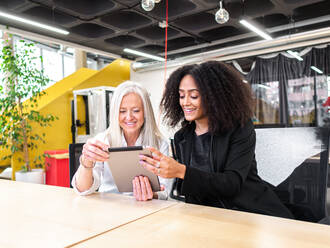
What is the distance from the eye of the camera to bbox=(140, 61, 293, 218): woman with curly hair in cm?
109

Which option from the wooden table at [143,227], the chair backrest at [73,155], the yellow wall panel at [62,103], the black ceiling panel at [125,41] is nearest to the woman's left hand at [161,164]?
the wooden table at [143,227]

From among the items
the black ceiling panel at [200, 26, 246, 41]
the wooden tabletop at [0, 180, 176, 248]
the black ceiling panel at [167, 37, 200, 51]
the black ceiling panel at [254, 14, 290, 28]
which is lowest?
the wooden tabletop at [0, 180, 176, 248]

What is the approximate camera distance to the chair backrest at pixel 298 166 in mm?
1212

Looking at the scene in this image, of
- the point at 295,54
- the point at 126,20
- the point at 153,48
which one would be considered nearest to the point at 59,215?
the point at 126,20

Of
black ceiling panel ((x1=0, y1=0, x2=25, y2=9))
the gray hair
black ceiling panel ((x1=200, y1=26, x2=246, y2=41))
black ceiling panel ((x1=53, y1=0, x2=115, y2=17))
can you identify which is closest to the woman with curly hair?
the gray hair

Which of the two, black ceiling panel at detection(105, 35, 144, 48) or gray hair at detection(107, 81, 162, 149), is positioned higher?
black ceiling panel at detection(105, 35, 144, 48)

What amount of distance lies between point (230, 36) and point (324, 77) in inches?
94.6

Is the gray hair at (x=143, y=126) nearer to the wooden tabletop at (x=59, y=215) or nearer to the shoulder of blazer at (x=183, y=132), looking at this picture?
the shoulder of blazer at (x=183, y=132)

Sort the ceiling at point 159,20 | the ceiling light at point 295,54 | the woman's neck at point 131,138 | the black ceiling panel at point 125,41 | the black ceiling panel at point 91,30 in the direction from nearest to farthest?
1. the woman's neck at point 131,138
2. the ceiling at point 159,20
3. the ceiling light at point 295,54
4. the black ceiling panel at point 91,30
5. the black ceiling panel at point 125,41

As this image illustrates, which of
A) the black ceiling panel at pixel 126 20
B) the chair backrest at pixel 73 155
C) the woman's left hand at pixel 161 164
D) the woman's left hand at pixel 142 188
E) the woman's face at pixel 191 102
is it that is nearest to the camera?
the woman's left hand at pixel 161 164

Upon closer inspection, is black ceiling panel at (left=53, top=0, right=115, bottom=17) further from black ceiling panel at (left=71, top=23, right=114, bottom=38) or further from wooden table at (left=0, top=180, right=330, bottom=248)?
wooden table at (left=0, top=180, right=330, bottom=248)

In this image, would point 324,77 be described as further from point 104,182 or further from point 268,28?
point 104,182

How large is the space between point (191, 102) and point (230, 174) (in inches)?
15.8

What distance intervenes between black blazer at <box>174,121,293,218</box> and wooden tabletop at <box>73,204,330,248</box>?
0.51ft
